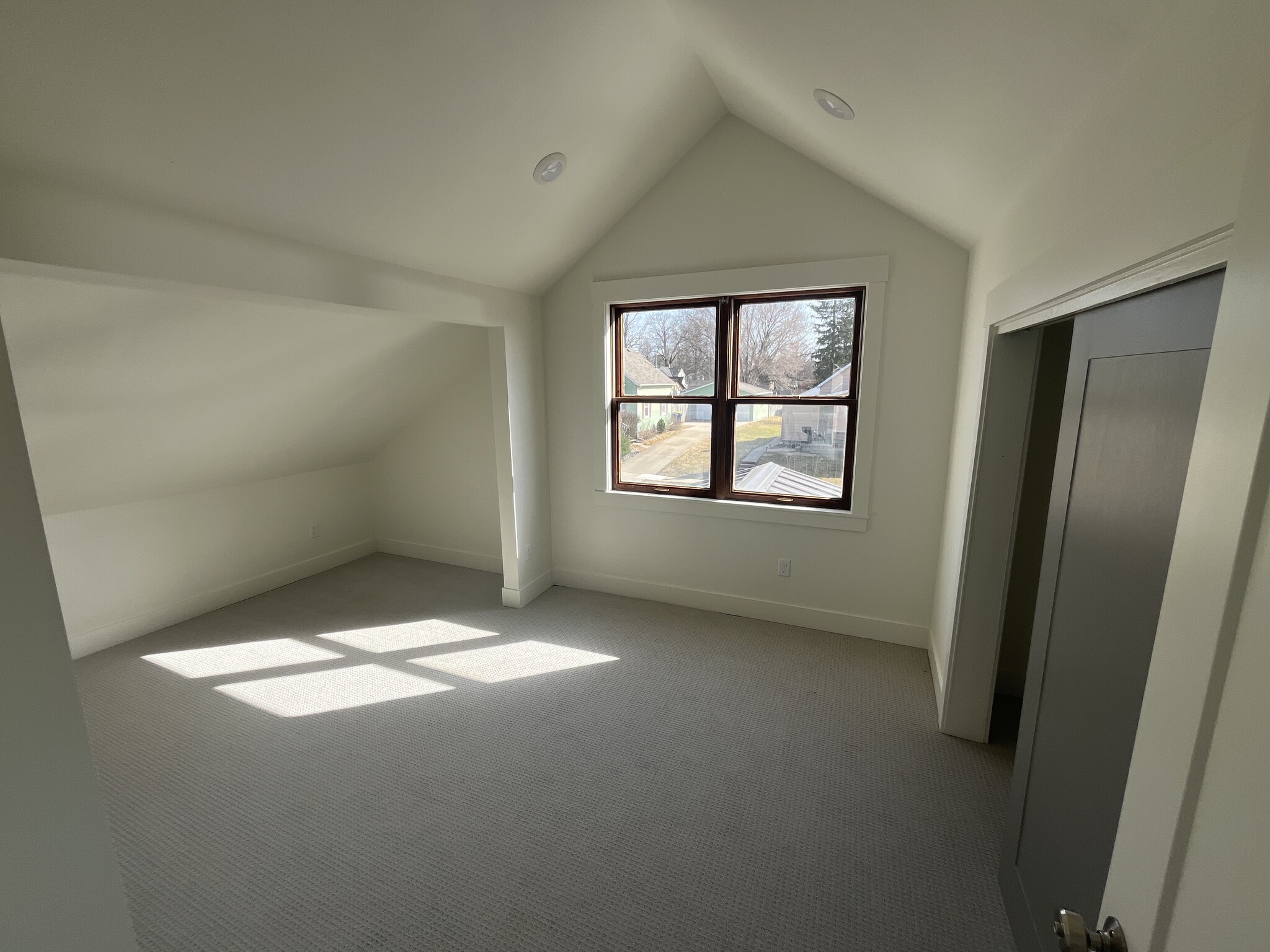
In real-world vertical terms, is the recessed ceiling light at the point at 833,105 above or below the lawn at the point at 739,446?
above

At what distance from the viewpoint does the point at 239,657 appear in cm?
307

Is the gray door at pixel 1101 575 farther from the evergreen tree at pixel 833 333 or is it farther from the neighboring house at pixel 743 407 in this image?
the neighboring house at pixel 743 407

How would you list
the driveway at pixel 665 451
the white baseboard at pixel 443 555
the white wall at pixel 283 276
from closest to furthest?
1. the white wall at pixel 283 276
2. the driveway at pixel 665 451
3. the white baseboard at pixel 443 555

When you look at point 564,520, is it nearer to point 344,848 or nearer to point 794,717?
point 794,717

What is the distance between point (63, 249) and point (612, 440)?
269 centimetres

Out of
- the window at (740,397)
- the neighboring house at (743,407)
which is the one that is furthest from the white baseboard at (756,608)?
the neighboring house at (743,407)

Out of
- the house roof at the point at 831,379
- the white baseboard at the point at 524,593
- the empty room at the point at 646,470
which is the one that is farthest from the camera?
the white baseboard at the point at 524,593

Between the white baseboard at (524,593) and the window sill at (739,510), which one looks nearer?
the window sill at (739,510)

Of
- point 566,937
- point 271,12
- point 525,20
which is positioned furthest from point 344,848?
point 525,20

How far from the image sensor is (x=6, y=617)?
0.76 meters

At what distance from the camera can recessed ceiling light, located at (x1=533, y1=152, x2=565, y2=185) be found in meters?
2.32

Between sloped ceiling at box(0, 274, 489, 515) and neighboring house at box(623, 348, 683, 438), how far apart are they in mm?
1044

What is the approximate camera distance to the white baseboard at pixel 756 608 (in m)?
3.13

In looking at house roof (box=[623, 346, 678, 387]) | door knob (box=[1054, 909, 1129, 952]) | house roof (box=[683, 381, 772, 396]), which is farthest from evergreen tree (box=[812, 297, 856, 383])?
door knob (box=[1054, 909, 1129, 952])
